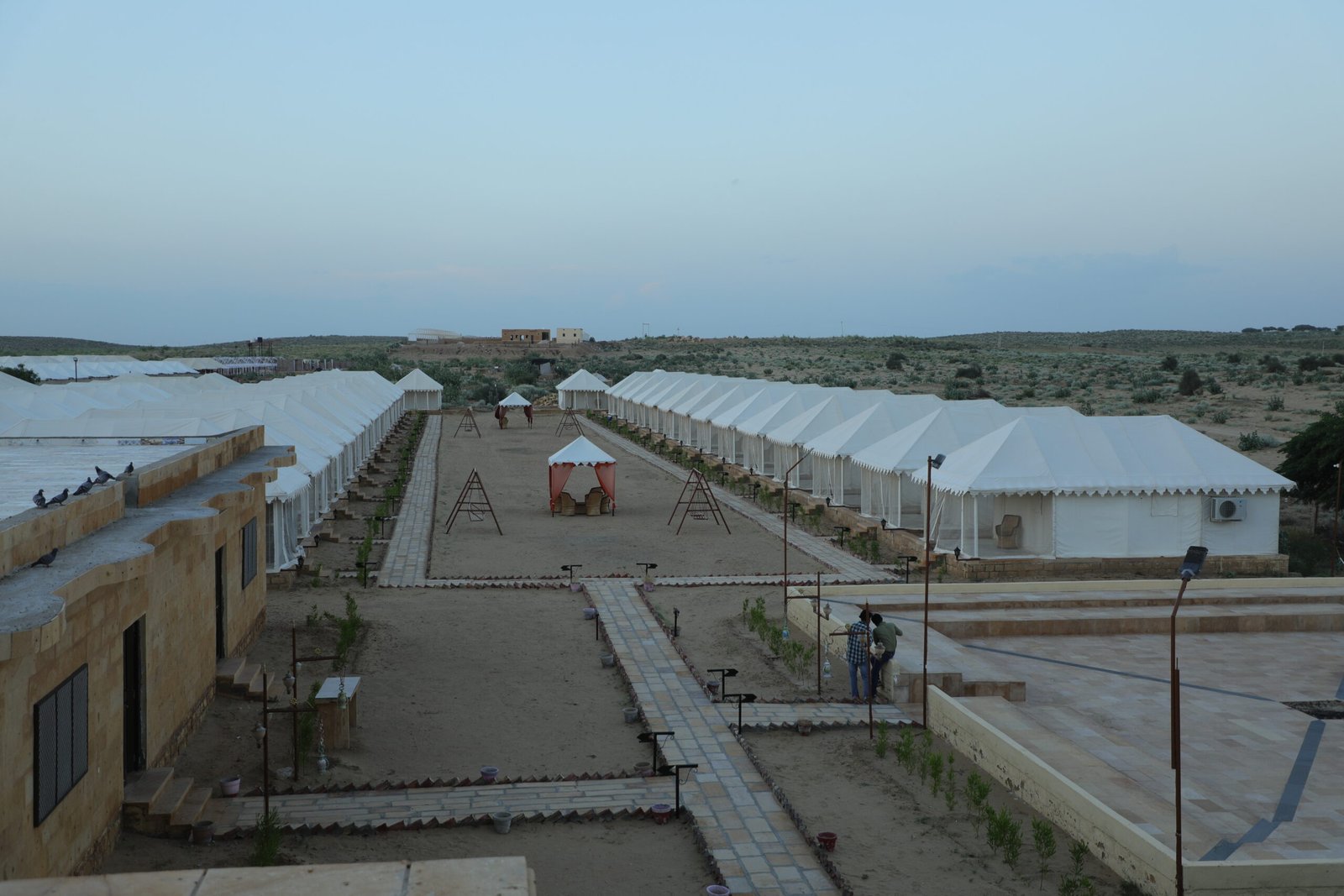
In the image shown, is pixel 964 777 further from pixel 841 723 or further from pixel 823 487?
pixel 823 487

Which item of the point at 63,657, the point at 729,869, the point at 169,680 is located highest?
the point at 63,657

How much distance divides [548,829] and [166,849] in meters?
2.63

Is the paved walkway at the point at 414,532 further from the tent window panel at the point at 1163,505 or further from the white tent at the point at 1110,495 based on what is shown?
the tent window panel at the point at 1163,505

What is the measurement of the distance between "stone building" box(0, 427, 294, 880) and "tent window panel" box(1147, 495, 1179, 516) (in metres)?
14.5

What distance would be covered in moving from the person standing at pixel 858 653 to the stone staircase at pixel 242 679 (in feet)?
19.2

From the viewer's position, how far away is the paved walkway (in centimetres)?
1922

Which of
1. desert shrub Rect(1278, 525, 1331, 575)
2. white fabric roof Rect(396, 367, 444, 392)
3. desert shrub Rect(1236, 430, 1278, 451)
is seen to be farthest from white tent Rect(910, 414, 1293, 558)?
white fabric roof Rect(396, 367, 444, 392)

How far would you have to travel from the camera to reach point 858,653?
40.0 feet

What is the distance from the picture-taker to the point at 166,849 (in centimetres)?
782

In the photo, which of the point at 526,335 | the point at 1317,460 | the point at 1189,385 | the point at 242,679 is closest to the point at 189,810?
the point at 242,679

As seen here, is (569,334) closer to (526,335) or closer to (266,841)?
(526,335)

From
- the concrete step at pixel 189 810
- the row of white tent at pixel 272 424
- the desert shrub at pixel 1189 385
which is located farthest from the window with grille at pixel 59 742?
the desert shrub at pixel 1189 385

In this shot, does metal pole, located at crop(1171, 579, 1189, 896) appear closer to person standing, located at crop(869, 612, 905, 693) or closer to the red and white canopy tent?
person standing, located at crop(869, 612, 905, 693)

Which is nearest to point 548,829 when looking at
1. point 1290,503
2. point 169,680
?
point 169,680
